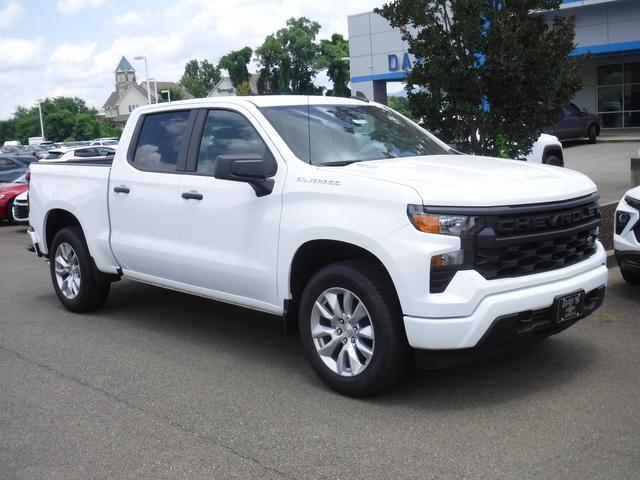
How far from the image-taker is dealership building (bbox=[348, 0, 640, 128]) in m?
27.4

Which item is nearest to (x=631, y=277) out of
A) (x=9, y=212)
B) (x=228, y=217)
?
(x=228, y=217)

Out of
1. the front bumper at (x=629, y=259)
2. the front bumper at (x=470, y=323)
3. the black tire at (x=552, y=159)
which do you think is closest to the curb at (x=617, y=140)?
the black tire at (x=552, y=159)

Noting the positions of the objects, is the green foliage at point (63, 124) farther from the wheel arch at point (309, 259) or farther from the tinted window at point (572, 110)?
the wheel arch at point (309, 259)

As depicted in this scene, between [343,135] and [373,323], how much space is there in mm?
1657

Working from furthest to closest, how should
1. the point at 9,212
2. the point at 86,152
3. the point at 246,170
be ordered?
the point at 86,152 < the point at 9,212 < the point at 246,170

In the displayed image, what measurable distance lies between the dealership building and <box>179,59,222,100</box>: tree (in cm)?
10323

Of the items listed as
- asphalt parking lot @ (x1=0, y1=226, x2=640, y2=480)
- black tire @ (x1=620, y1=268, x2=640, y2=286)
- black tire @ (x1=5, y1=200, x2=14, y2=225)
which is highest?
black tire @ (x1=5, y1=200, x2=14, y2=225)

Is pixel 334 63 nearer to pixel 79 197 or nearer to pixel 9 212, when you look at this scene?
pixel 9 212

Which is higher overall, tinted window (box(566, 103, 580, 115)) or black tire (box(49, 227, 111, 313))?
tinted window (box(566, 103, 580, 115))

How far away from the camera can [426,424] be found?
4.51m

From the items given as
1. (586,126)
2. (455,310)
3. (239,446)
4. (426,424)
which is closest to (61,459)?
(239,446)

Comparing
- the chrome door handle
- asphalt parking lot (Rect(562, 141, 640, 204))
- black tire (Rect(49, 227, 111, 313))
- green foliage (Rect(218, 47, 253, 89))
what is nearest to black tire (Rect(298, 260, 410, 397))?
the chrome door handle

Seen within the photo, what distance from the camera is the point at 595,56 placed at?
30.0 m

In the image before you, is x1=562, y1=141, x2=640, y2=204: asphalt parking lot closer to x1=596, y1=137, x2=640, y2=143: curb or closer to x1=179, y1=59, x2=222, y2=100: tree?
x1=596, y1=137, x2=640, y2=143: curb
